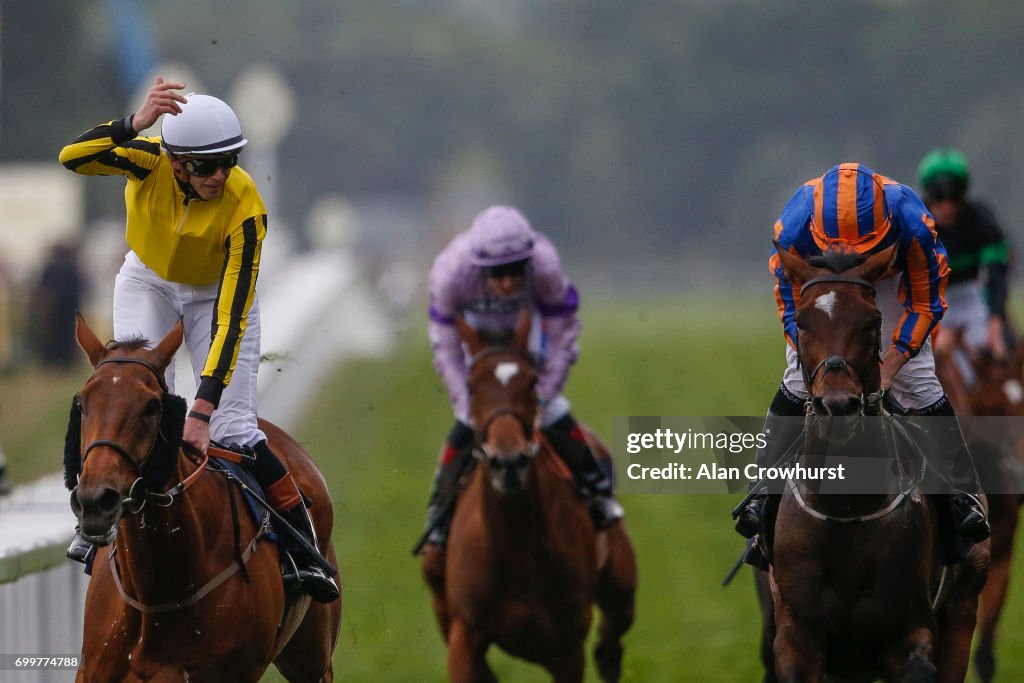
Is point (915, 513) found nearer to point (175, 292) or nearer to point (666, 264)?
point (175, 292)

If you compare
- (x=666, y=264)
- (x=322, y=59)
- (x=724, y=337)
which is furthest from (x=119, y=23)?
(x=322, y=59)

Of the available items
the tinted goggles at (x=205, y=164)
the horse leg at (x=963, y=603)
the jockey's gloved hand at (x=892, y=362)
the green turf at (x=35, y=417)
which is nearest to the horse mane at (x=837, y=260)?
the jockey's gloved hand at (x=892, y=362)

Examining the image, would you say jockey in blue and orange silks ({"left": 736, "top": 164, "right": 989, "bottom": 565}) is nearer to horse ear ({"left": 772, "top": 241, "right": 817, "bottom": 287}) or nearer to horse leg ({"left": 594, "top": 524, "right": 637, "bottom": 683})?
horse ear ({"left": 772, "top": 241, "right": 817, "bottom": 287})

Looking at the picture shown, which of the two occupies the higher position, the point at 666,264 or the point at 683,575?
the point at 666,264

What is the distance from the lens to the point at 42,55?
163ft

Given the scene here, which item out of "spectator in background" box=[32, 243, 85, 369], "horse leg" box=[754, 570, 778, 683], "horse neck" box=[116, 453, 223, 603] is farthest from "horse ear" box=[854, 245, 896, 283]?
"spectator in background" box=[32, 243, 85, 369]

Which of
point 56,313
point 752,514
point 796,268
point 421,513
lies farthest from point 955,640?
point 56,313

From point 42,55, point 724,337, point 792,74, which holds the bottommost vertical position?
point 724,337

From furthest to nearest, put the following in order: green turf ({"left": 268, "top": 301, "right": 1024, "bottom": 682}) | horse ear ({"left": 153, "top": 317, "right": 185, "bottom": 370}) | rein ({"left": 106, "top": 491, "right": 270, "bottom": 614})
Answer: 1. green turf ({"left": 268, "top": 301, "right": 1024, "bottom": 682})
2. rein ({"left": 106, "top": 491, "right": 270, "bottom": 614})
3. horse ear ({"left": 153, "top": 317, "right": 185, "bottom": 370})

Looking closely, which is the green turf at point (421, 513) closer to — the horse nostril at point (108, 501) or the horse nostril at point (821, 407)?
the horse nostril at point (108, 501)

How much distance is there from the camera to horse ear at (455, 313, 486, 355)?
7.40 metres

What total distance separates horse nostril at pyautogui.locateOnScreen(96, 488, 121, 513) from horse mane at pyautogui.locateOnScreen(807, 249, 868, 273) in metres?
2.39

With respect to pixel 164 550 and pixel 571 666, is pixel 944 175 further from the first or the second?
pixel 164 550

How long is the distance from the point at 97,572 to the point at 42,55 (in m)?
45.8
